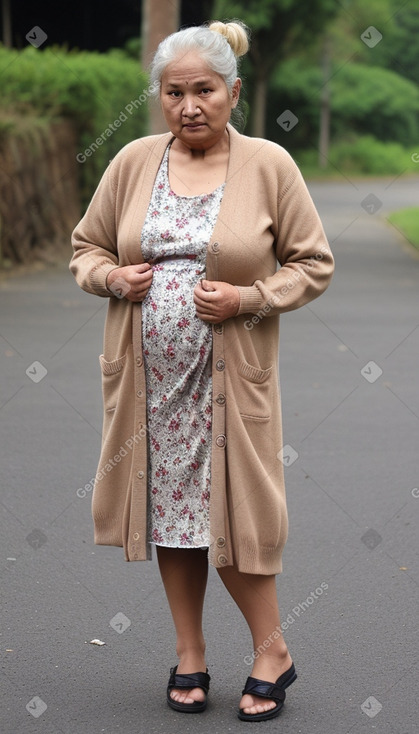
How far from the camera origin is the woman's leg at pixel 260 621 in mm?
3775

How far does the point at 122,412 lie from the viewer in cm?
373

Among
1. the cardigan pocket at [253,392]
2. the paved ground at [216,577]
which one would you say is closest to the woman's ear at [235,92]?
the cardigan pocket at [253,392]

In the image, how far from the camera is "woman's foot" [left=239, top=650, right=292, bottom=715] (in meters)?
3.78

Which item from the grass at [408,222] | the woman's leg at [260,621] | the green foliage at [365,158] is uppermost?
the woman's leg at [260,621]

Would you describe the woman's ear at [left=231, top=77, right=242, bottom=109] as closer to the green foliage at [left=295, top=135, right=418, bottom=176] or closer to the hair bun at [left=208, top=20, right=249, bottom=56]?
the hair bun at [left=208, top=20, right=249, bottom=56]

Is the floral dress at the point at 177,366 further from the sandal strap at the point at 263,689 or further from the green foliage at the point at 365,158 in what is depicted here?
the green foliage at the point at 365,158

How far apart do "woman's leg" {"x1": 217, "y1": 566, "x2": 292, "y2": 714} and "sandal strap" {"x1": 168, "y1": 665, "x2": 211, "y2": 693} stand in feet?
0.50

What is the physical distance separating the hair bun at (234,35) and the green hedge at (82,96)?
12.5m

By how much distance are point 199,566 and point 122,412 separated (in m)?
0.56

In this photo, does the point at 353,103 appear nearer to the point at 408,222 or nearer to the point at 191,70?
the point at 408,222

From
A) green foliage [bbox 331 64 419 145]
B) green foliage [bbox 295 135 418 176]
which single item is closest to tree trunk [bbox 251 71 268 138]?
green foliage [bbox 295 135 418 176]

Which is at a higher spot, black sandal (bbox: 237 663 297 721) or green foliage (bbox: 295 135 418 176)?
black sandal (bbox: 237 663 297 721)

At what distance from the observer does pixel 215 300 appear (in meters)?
3.53

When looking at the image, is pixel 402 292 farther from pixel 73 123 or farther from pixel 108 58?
pixel 108 58
